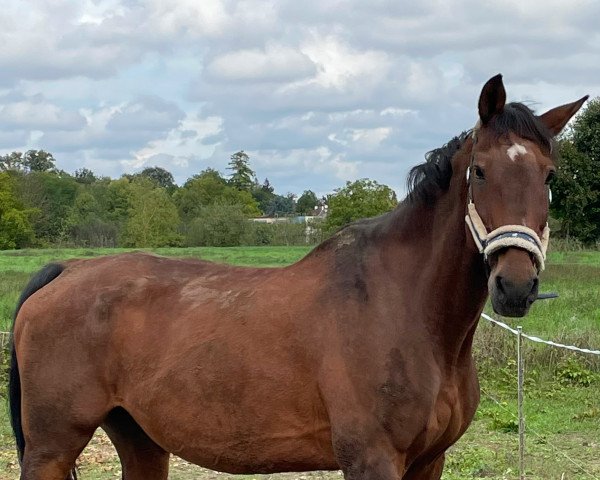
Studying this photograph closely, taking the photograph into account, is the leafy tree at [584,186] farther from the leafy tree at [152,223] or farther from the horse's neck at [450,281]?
the leafy tree at [152,223]

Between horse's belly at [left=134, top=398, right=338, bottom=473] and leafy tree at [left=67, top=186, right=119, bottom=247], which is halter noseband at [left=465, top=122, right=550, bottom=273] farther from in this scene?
leafy tree at [left=67, top=186, right=119, bottom=247]

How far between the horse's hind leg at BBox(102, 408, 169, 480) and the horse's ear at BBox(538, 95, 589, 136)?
2.73 m

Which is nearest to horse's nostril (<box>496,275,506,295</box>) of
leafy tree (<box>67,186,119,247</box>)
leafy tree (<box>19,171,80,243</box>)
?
leafy tree (<box>67,186,119,247</box>)

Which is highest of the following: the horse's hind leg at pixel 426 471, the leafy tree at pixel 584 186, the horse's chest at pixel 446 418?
the leafy tree at pixel 584 186

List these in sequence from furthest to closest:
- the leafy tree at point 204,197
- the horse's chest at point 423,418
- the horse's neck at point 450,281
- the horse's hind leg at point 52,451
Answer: the leafy tree at point 204,197 < the horse's hind leg at point 52,451 < the horse's neck at point 450,281 < the horse's chest at point 423,418

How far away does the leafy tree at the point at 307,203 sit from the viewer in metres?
92.3

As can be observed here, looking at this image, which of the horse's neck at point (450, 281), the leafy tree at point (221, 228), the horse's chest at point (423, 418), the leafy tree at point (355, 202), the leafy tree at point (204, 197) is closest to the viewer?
the horse's chest at point (423, 418)

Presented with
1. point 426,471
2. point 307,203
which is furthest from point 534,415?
point 307,203

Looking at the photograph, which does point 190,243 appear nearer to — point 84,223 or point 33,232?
point 84,223

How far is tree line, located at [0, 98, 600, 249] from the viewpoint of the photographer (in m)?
29.4

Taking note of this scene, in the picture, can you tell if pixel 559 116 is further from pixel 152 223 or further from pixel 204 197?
pixel 204 197

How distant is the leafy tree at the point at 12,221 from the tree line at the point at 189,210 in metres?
0.07

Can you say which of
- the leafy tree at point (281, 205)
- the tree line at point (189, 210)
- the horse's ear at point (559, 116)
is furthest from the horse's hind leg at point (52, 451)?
the leafy tree at point (281, 205)

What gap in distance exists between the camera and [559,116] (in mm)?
3389
